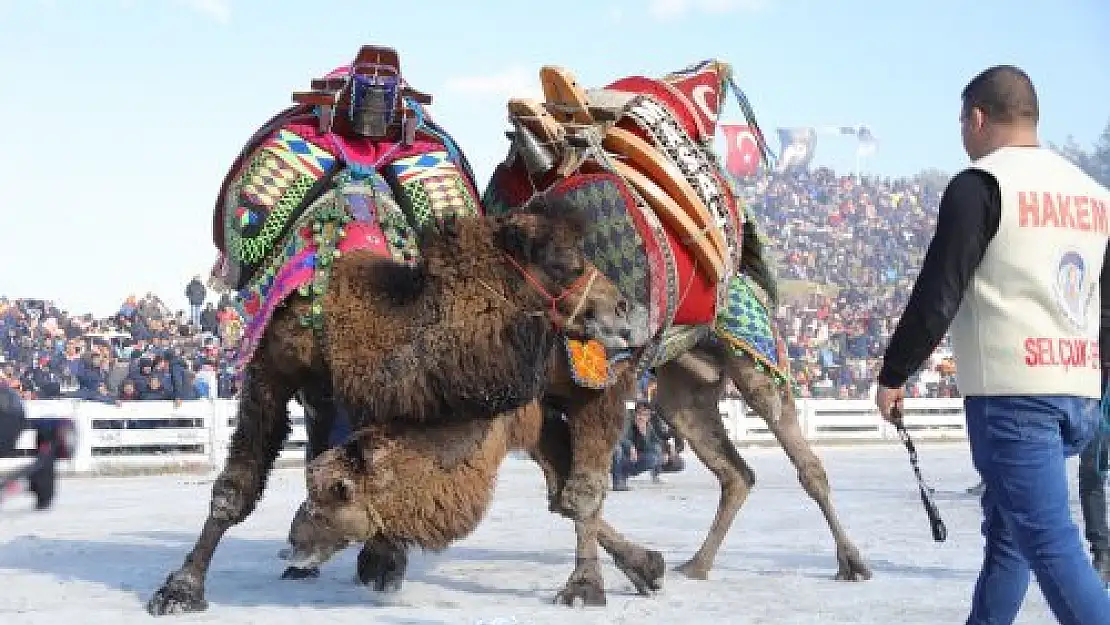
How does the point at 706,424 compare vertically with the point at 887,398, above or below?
below

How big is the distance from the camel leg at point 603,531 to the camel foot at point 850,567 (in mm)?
1120

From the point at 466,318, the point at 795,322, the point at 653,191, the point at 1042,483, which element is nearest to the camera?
the point at 1042,483

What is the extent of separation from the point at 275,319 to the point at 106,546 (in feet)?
11.1

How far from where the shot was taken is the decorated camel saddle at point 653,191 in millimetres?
7012

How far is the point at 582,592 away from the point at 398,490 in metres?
1.43

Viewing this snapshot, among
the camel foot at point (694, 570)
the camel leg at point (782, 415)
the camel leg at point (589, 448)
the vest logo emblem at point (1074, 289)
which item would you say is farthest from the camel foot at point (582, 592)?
the vest logo emblem at point (1074, 289)

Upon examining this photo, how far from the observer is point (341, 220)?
6.69 metres

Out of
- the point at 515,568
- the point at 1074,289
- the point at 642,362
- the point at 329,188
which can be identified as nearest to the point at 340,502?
the point at 329,188

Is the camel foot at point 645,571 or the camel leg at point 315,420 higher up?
the camel leg at point 315,420

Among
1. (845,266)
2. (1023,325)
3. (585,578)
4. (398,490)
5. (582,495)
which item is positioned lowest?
(585,578)

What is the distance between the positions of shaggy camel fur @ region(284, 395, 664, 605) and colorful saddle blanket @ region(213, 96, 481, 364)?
78 cm

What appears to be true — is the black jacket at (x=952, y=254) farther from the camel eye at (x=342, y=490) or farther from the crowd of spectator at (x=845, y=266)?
the crowd of spectator at (x=845, y=266)

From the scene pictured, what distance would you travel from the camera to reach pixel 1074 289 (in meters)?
4.50

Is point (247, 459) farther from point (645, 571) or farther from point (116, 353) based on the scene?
point (116, 353)
